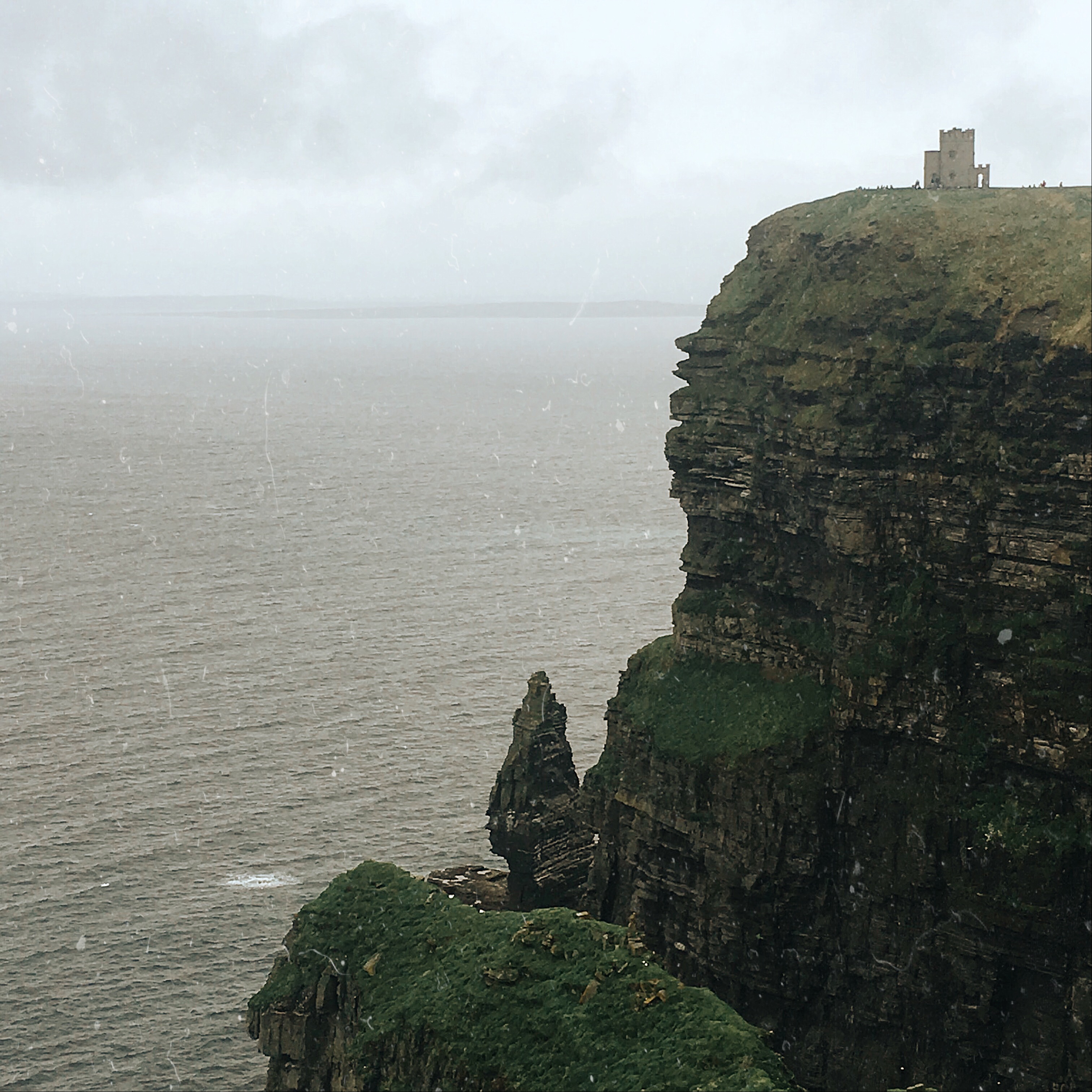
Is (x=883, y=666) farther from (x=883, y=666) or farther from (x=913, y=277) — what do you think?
(x=913, y=277)

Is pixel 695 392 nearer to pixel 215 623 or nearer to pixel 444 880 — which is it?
pixel 444 880

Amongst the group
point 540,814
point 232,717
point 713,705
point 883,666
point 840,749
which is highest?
point 883,666

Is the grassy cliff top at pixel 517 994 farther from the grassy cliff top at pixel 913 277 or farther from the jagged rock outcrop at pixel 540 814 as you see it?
the grassy cliff top at pixel 913 277

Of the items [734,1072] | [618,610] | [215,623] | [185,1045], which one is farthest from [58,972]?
[618,610]

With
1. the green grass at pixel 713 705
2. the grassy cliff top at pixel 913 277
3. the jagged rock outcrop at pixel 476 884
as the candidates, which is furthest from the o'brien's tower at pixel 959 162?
the jagged rock outcrop at pixel 476 884

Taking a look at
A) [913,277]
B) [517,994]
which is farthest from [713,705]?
[913,277]
